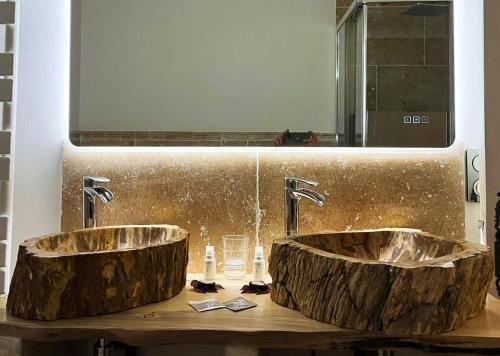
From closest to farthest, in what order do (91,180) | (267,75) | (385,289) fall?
(385,289) < (91,180) < (267,75)

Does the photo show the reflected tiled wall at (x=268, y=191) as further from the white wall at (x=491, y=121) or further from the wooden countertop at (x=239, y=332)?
the wooden countertop at (x=239, y=332)

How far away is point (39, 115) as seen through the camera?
1268 millimetres

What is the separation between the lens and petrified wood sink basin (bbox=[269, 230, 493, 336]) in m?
0.77

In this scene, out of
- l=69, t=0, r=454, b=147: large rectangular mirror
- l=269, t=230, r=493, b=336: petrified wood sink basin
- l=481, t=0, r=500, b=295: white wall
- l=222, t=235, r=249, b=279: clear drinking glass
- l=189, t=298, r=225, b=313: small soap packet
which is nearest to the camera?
l=269, t=230, r=493, b=336: petrified wood sink basin

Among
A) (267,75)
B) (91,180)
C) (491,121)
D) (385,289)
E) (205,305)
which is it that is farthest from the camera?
(267,75)

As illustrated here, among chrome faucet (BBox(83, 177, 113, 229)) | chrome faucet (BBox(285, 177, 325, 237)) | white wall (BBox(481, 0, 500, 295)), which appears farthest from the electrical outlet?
chrome faucet (BBox(83, 177, 113, 229))

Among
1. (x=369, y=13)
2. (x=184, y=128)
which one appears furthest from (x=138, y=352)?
(x=369, y=13)

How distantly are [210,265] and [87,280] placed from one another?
1.30 ft

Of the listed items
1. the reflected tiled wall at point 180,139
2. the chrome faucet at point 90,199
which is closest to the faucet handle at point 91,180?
the chrome faucet at point 90,199

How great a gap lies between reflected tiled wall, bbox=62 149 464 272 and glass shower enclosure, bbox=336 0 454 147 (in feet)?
0.40

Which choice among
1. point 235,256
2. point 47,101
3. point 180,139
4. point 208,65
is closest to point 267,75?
point 208,65

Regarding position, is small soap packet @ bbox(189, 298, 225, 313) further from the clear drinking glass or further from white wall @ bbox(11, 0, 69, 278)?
white wall @ bbox(11, 0, 69, 278)

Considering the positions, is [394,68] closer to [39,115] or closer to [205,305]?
[205,305]

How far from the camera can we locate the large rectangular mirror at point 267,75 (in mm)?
1312
